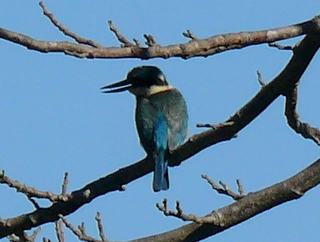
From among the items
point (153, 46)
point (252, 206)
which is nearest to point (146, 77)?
point (252, 206)

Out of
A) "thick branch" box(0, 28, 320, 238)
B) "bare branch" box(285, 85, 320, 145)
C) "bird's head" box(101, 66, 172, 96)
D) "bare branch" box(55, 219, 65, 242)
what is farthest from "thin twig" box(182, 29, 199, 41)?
"bird's head" box(101, 66, 172, 96)

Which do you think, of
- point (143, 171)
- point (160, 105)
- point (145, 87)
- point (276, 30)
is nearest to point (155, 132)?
point (160, 105)

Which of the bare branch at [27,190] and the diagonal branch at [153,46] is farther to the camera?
the bare branch at [27,190]

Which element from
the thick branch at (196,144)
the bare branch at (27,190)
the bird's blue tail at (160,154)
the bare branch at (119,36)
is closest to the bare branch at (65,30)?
the bare branch at (119,36)

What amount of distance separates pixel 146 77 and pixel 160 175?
5.14 feet

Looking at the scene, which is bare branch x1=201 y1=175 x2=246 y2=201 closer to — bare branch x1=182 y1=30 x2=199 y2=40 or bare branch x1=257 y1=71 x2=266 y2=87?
bare branch x1=257 y1=71 x2=266 y2=87

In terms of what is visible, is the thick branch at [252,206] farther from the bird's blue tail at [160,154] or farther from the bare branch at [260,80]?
the bird's blue tail at [160,154]

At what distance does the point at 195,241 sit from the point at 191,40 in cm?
122

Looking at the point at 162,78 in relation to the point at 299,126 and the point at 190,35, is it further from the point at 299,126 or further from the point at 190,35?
the point at 190,35

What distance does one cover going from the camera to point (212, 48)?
97.9 inches

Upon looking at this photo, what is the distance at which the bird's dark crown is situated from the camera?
6.43m

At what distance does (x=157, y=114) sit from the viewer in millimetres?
5938

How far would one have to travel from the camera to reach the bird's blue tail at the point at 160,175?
4902mm

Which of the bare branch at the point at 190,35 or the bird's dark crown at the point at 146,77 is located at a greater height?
the bird's dark crown at the point at 146,77
